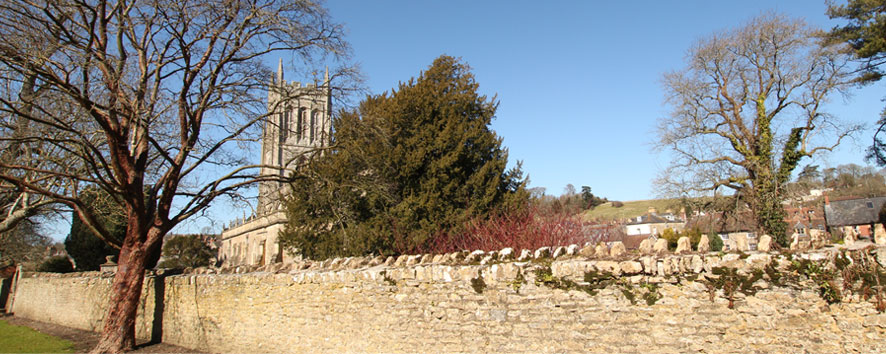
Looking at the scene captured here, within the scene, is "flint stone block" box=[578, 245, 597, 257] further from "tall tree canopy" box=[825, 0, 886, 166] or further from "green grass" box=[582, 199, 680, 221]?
"green grass" box=[582, 199, 680, 221]

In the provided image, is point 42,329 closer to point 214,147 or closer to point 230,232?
point 214,147

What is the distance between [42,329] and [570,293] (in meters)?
17.7

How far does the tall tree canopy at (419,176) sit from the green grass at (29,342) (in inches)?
278

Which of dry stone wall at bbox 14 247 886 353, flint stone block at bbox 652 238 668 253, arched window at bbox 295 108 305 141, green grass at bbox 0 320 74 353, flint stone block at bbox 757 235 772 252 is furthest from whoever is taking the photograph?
arched window at bbox 295 108 305 141

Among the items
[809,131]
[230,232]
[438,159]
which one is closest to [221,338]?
[438,159]

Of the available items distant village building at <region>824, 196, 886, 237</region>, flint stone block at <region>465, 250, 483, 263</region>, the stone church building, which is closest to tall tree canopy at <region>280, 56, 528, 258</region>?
the stone church building

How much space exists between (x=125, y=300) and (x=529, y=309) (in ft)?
30.6

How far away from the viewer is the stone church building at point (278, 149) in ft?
37.4

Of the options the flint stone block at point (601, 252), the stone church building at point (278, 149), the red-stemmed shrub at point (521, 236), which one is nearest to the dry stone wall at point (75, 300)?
the stone church building at point (278, 149)

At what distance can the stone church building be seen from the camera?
11398 mm

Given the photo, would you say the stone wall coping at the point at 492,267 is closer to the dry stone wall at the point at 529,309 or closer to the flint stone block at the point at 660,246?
the dry stone wall at the point at 529,309

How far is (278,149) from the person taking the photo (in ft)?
51.3

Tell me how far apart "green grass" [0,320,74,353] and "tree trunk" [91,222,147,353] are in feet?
5.26

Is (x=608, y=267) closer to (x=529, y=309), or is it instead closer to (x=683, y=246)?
(x=683, y=246)
